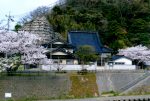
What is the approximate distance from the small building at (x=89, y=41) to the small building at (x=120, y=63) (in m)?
0.90

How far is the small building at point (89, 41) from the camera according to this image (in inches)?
1763

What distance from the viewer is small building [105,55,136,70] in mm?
41750

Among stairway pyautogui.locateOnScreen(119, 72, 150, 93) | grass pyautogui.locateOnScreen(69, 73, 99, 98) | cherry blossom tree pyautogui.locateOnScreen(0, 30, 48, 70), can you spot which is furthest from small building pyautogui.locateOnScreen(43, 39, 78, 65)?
stairway pyautogui.locateOnScreen(119, 72, 150, 93)

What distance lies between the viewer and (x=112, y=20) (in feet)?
175

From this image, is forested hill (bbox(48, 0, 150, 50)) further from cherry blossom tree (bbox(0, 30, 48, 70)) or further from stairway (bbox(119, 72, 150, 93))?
cherry blossom tree (bbox(0, 30, 48, 70))

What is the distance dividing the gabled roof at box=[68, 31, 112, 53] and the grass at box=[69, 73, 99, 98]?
11.0m

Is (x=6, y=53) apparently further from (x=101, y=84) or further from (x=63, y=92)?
(x=101, y=84)

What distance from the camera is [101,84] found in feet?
117

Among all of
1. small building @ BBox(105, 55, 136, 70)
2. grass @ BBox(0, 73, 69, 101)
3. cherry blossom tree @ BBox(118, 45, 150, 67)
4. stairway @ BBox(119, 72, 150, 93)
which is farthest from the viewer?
cherry blossom tree @ BBox(118, 45, 150, 67)

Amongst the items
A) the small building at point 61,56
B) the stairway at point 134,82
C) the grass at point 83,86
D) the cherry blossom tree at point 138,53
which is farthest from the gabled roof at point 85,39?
the grass at point 83,86

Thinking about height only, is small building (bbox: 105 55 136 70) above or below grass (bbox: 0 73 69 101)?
above

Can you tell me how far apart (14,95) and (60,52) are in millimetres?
10713

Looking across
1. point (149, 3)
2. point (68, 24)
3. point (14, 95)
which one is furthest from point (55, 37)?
point (14, 95)

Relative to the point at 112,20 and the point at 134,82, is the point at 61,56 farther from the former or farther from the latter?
the point at 112,20
